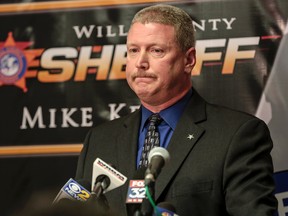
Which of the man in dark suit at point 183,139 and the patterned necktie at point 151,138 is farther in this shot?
the patterned necktie at point 151,138

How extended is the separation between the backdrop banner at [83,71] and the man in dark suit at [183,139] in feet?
2.16

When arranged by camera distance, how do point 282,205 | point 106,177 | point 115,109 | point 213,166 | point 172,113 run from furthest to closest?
point 115,109 < point 282,205 < point 172,113 < point 213,166 < point 106,177

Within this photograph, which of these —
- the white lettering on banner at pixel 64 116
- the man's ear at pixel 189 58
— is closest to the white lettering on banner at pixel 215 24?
the white lettering on banner at pixel 64 116

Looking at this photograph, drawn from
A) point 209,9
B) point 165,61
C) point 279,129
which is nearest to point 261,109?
point 279,129

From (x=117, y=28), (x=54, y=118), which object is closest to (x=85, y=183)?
(x=54, y=118)

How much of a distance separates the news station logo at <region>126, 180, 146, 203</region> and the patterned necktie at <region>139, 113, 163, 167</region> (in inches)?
21.2

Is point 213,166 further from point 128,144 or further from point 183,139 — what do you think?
point 128,144

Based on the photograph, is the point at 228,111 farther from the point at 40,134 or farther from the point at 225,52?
the point at 40,134

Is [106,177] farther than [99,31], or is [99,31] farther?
[99,31]

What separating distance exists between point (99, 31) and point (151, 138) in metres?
1.13

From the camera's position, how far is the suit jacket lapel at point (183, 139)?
7.97 ft

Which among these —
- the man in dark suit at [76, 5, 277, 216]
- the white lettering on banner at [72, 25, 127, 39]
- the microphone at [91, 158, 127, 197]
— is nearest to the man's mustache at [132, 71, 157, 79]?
the man in dark suit at [76, 5, 277, 216]

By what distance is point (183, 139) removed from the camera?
8.18ft

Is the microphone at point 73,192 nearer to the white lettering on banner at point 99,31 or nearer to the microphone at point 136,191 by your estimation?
the microphone at point 136,191
